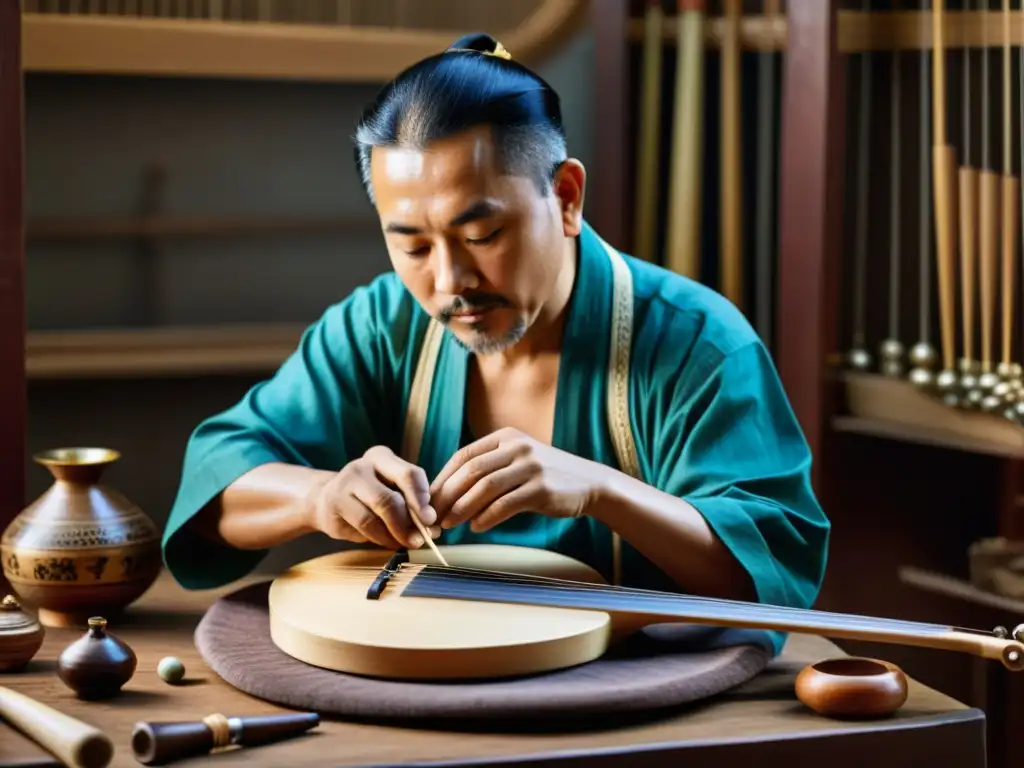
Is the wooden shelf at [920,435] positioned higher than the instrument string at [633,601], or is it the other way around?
the wooden shelf at [920,435]

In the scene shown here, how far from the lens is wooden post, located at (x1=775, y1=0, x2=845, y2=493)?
244cm

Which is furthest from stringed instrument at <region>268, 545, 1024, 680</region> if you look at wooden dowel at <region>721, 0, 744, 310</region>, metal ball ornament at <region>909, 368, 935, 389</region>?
wooden dowel at <region>721, 0, 744, 310</region>

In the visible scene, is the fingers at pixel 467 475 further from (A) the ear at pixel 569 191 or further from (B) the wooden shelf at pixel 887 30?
(B) the wooden shelf at pixel 887 30

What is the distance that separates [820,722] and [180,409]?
161cm

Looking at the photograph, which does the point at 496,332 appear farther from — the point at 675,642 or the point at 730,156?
the point at 730,156

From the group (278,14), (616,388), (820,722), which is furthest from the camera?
(278,14)

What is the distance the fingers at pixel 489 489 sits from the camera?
1507 millimetres

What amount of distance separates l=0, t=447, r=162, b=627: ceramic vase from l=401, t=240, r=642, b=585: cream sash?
14.5 inches

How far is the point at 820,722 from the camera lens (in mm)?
1415

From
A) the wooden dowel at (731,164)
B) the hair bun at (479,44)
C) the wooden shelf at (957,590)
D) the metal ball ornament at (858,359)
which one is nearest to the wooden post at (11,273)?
the hair bun at (479,44)

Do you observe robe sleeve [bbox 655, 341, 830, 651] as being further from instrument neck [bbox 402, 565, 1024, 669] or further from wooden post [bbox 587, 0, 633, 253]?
wooden post [bbox 587, 0, 633, 253]

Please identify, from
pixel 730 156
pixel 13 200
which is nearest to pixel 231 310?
pixel 13 200

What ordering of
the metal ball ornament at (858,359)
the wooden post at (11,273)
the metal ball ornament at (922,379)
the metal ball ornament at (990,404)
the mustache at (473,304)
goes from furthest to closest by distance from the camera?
the metal ball ornament at (858,359) < the metal ball ornament at (922,379) < the metal ball ornament at (990,404) < the wooden post at (11,273) < the mustache at (473,304)

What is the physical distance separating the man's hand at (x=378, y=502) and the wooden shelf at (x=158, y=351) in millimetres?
1036
